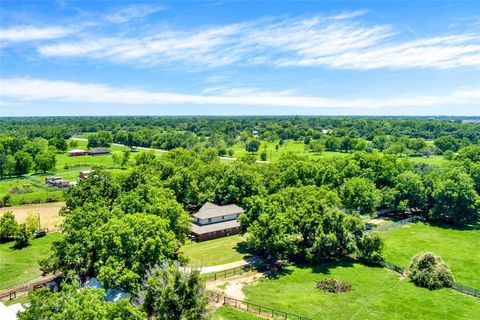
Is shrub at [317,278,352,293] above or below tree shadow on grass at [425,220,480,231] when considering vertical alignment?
above

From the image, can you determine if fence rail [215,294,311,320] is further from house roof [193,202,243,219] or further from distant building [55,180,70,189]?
distant building [55,180,70,189]

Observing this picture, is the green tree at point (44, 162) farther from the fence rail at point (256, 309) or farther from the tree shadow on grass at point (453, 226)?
the tree shadow on grass at point (453, 226)

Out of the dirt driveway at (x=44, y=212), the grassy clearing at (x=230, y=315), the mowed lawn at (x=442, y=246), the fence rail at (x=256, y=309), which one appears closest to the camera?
the grassy clearing at (x=230, y=315)

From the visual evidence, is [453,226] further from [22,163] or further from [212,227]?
[22,163]

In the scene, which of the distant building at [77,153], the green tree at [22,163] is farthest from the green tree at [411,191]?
the distant building at [77,153]

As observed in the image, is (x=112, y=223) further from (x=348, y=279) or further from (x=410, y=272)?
(x=410, y=272)

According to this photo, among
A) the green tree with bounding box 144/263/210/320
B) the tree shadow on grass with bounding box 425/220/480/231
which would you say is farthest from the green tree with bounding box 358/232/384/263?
the green tree with bounding box 144/263/210/320

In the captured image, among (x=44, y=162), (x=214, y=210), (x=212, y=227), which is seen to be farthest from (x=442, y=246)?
(x=44, y=162)
